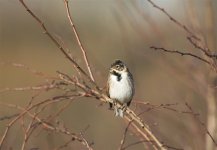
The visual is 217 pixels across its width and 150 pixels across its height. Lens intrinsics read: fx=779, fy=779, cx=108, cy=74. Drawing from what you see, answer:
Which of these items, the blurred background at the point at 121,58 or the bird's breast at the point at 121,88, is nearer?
the blurred background at the point at 121,58

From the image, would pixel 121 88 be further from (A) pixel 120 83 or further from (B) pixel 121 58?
(B) pixel 121 58

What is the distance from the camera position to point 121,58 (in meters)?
15.1

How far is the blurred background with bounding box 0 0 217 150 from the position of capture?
3.90 metres

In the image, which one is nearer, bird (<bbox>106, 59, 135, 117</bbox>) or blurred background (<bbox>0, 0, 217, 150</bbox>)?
blurred background (<bbox>0, 0, 217, 150</bbox>)

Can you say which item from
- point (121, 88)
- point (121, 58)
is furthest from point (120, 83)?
point (121, 58)

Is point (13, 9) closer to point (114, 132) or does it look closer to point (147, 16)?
point (114, 132)

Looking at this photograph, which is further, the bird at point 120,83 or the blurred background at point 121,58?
the bird at point 120,83

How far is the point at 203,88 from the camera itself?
153 inches

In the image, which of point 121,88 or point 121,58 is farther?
point 121,58

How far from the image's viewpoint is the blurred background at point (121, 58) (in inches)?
154

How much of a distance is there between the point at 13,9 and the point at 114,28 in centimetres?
316

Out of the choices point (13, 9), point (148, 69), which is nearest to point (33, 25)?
point (13, 9)

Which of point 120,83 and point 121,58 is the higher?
point 121,58

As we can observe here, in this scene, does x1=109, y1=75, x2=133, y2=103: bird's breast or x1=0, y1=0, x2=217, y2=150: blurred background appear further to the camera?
x1=109, y1=75, x2=133, y2=103: bird's breast
